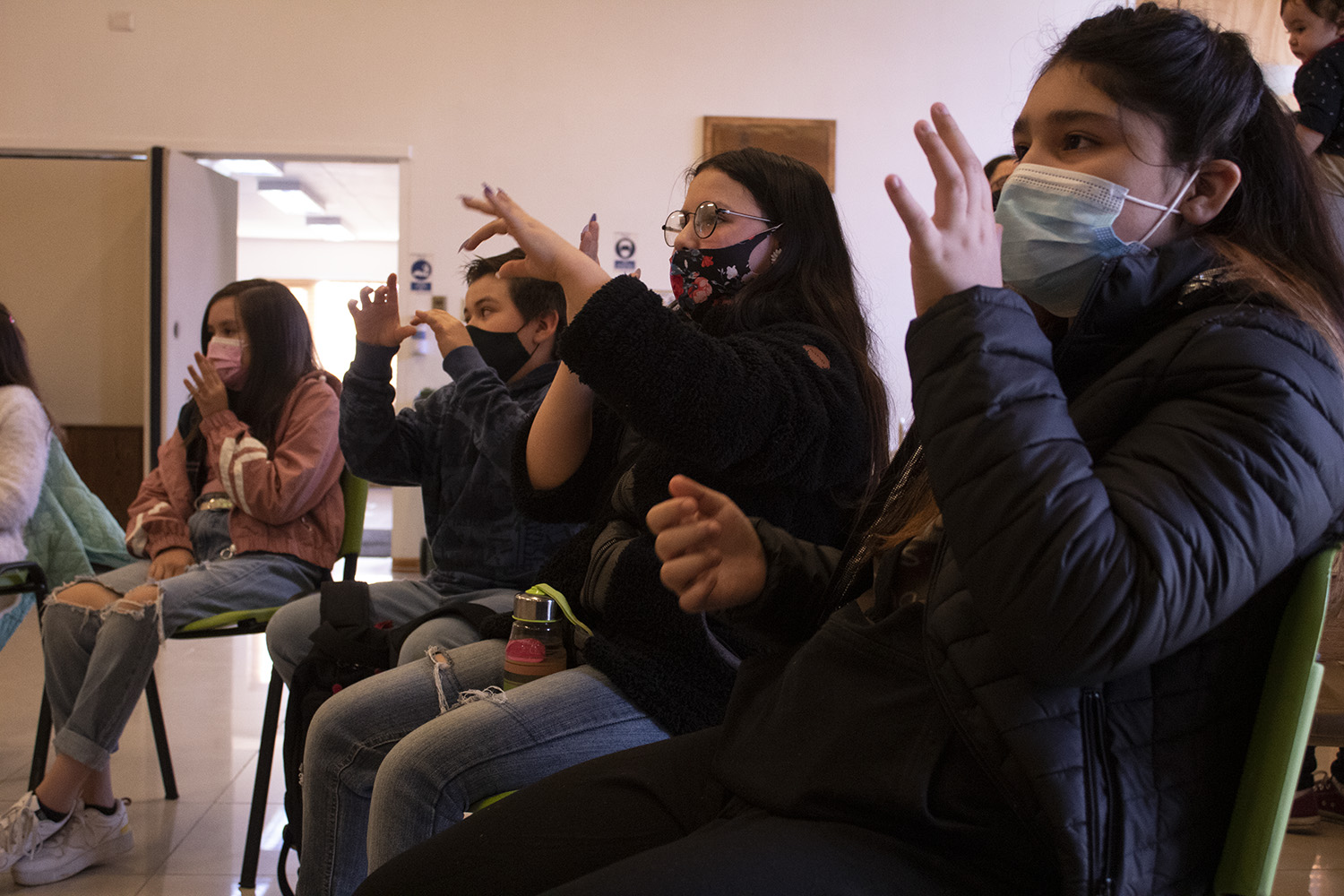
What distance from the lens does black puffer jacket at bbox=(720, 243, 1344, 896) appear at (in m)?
0.66

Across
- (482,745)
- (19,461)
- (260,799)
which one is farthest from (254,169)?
(482,745)

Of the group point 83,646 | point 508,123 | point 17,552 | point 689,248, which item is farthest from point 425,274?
point 689,248

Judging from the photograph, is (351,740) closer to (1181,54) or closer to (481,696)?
(481,696)

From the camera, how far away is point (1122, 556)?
653 mm

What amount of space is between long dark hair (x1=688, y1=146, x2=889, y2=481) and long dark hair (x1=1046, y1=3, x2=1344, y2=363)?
56 cm

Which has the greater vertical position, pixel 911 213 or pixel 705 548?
pixel 911 213

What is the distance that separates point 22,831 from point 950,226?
2082 millimetres

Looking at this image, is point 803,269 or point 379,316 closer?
point 803,269

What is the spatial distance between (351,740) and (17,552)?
1.51 metres

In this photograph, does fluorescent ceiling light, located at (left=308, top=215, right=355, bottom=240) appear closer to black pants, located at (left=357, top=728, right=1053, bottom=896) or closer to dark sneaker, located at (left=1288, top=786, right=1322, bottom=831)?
dark sneaker, located at (left=1288, top=786, right=1322, bottom=831)

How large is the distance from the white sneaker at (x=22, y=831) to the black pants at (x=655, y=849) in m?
1.41

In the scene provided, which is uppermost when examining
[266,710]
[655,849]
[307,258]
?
[307,258]

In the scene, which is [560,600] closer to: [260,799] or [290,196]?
A: [260,799]

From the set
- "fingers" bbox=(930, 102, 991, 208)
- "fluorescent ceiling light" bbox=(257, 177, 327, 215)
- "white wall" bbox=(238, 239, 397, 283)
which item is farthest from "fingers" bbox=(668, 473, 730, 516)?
"white wall" bbox=(238, 239, 397, 283)
